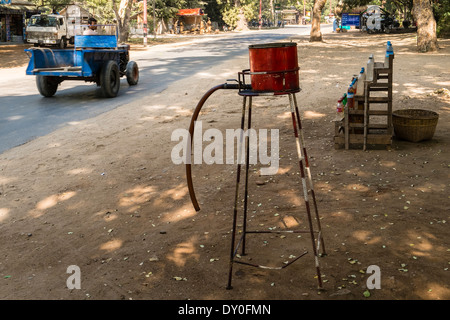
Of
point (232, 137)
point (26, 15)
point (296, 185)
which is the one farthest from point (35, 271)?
point (26, 15)

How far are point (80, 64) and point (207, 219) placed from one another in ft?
30.4

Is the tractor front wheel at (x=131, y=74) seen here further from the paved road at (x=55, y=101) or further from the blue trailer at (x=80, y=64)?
the blue trailer at (x=80, y=64)

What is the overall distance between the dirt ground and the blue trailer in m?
3.63

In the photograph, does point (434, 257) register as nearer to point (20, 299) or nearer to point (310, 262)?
point (310, 262)

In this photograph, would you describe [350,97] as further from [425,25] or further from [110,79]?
[425,25]

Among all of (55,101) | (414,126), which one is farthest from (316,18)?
(414,126)

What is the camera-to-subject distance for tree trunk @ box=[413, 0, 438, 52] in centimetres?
2242

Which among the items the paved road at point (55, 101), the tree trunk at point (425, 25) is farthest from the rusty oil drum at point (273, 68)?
the tree trunk at point (425, 25)

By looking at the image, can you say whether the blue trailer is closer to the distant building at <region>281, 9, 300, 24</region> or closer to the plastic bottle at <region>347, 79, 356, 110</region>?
the plastic bottle at <region>347, 79, 356, 110</region>

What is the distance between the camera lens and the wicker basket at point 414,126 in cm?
774

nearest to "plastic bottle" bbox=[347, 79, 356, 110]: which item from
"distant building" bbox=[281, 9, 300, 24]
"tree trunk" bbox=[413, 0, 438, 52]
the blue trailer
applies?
the blue trailer

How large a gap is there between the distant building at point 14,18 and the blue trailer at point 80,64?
24751mm

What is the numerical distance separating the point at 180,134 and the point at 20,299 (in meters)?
5.58

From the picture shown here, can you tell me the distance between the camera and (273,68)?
3.69m
